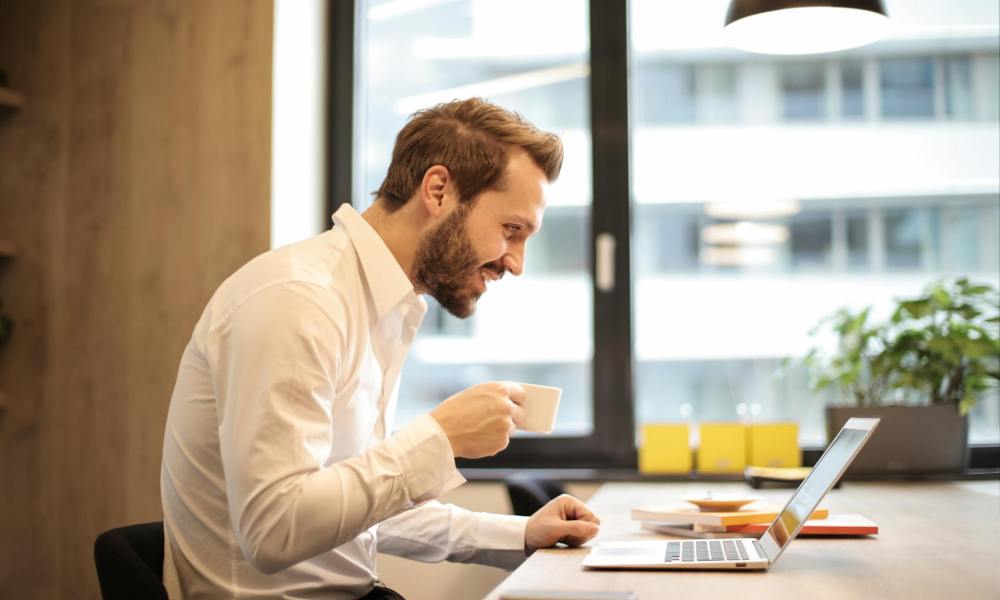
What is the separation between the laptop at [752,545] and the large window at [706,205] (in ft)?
5.54

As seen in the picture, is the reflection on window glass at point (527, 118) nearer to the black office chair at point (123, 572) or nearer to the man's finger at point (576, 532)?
the man's finger at point (576, 532)

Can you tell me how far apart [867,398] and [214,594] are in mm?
2135

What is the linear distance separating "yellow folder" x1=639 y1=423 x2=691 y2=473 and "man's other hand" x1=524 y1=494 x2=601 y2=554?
4.50ft

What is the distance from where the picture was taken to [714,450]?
2984 millimetres

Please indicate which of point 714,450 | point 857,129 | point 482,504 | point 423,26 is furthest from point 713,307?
point 423,26

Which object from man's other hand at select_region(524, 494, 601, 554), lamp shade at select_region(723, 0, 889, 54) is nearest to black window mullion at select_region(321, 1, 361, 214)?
lamp shade at select_region(723, 0, 889, 54)

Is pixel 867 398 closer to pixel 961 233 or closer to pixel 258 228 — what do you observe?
pixel 961 233

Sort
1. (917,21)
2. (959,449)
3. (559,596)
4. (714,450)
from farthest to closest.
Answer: (917,21), (714,450), (959,449), (559,596)

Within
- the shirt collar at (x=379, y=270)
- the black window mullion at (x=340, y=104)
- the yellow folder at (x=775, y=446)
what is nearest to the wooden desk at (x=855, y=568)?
the shirt collar at (x=379, y=270)

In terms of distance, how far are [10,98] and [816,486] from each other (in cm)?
274

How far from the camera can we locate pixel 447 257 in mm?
1679

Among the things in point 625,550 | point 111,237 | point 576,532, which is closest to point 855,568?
point 625,550

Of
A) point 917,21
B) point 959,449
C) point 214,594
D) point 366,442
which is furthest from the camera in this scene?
point 917,21

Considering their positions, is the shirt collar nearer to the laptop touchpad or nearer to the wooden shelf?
the laptop touchpad
